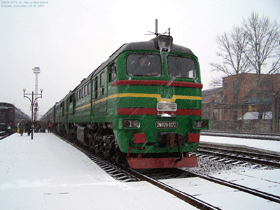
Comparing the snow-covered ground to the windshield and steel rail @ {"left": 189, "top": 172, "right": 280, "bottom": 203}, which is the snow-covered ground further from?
the windshield

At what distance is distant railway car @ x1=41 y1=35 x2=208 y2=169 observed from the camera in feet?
21.8

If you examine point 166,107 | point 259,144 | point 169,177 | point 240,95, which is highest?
point 240,95

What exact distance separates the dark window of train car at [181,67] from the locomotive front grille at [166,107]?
0.79m

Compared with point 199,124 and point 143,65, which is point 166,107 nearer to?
point 199,124

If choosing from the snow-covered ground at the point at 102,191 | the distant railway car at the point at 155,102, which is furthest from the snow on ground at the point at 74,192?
the distant railway car at the point at 155,102

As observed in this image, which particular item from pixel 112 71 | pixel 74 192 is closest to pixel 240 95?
pixel 112 71

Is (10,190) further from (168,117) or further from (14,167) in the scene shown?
(168,117)

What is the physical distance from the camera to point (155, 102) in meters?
6.73

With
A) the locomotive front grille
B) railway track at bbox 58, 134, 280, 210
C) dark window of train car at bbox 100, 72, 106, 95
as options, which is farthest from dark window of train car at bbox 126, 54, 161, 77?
railway track at bbox 58, 134, 280, 210

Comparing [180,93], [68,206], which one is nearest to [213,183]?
[180,93]

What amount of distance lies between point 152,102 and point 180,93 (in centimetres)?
82

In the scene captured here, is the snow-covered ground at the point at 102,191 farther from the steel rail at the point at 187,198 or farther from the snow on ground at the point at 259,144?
the snow on ground at the point at 259,144

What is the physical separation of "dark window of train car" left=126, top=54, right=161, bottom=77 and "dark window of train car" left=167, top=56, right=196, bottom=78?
0.34m

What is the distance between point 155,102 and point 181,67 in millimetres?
1336
